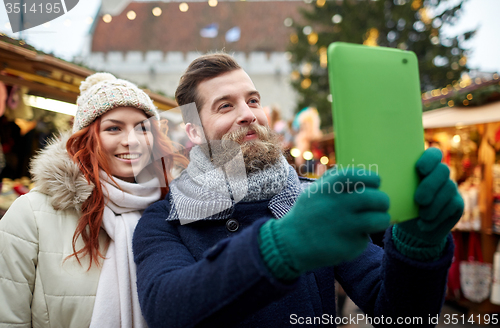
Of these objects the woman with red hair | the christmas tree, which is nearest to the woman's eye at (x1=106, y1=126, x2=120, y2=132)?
the woman with red hair

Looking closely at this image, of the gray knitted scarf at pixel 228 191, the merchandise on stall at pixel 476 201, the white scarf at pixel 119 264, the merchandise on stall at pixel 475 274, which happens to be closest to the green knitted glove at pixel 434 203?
the gray knitted scarf at pixel 228 191

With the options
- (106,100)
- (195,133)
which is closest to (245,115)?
(195,133)

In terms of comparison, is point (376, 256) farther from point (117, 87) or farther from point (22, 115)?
point (22, 115)

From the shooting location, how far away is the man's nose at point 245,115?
1.33 meters

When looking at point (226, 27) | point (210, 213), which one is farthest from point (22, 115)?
point (226, 27)

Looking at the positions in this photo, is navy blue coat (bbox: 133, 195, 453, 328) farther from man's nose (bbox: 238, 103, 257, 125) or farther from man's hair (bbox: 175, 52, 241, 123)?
man's hair (bbox: 175, 52, 241, 123)

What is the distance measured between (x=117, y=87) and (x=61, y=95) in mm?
1689

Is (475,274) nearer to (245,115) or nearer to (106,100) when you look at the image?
(245,115)

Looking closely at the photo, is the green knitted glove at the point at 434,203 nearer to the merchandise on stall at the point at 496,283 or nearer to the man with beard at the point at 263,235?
the man with beard at the point at 263,235

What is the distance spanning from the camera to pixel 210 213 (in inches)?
48.2

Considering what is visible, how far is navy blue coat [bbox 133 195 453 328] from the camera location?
78 centimetres

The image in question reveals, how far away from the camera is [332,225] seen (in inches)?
28.6

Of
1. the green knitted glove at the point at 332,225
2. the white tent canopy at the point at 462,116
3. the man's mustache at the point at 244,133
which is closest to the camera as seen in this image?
the green knitted glove at the point at 332,225

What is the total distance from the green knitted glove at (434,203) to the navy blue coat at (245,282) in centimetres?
10
